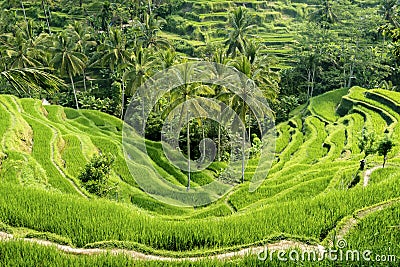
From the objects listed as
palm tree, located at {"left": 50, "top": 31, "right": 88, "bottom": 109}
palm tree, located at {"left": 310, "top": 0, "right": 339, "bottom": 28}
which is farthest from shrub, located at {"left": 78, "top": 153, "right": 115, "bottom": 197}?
palm tree, located at {"left": 310, "top": 0, "right": 339, "bottom": 28}

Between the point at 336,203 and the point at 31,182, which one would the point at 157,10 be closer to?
the point at 31,182

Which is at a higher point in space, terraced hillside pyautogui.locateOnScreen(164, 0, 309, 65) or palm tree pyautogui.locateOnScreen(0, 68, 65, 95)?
palm tree pyautogui.locateOnScreen(0, 68, 65, 95)

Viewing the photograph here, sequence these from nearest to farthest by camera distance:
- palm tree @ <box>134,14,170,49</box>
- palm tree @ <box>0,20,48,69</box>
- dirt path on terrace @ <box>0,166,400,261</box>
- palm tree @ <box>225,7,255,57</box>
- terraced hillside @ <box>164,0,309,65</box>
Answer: dirt path on terrace @ <box>0,166,400,261</box> < palm tree @ <box>0,20,48,69</box> < palm tree @ <box>225,7,255,57</box> < palm tree @ <box>134,14,170,49</box> < terraced hillside @ <box>164,0,309,65</box>

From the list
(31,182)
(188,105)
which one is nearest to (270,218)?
(31,182)

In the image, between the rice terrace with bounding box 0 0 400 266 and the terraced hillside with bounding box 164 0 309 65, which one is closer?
the rice terrace with bounding box 0 0 400 266

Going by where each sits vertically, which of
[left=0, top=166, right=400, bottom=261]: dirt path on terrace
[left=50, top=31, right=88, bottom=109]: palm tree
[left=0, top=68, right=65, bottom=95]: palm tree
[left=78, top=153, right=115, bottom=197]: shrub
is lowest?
[left=78, top=153, right=115, bottom=197]: shrub

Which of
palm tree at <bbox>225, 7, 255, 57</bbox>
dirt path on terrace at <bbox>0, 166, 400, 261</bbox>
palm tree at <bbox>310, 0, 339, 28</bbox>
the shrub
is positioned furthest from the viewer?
palm tree at <bbox>310, 0, 339, 28</bbox>

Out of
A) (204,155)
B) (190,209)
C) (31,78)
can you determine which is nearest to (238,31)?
(204,155)

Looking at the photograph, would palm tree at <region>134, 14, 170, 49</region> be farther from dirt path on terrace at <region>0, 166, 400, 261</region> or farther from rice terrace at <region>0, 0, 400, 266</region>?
dirt path on terrace at <region>0, 166, 400, 261</region>
